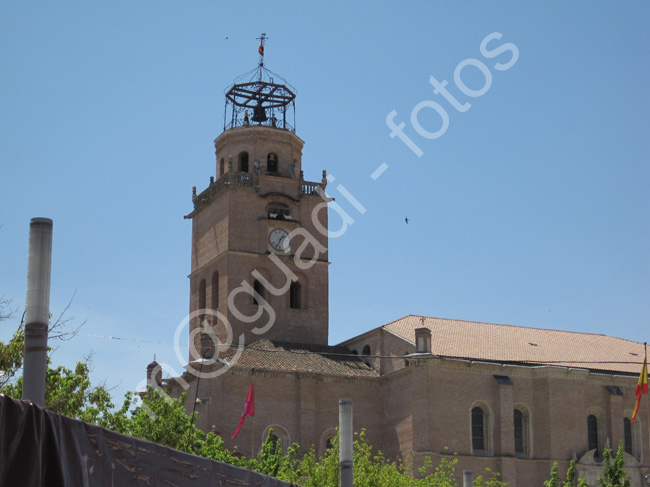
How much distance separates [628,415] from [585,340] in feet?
19.7

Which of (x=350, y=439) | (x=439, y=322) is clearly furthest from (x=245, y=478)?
(x=439, y=322)

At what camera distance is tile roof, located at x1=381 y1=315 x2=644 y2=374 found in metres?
54.2

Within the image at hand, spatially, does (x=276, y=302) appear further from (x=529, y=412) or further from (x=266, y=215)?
(x=529, y=412)

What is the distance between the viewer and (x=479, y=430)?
5278 centimetres

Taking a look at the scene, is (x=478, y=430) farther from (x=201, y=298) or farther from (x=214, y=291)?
(x=201, y=298)

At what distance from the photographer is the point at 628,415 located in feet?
185

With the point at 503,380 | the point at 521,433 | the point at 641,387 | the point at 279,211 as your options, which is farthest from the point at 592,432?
the point at 279,211

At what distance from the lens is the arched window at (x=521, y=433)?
176ft

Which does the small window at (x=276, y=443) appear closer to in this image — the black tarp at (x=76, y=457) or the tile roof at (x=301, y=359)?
the tile roof at (x=301, y=359)

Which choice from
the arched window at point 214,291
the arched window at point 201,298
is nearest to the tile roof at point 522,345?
the arched window at point 214,291

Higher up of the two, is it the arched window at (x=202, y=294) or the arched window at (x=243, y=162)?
the arched window at (x=243, y=162)

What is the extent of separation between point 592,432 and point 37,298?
49.2 meters

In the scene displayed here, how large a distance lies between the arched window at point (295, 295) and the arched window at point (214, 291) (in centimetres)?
408

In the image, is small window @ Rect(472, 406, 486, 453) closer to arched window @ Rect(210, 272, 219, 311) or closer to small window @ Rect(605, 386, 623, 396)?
small window @ Rect(605, 386, 623, 396)
